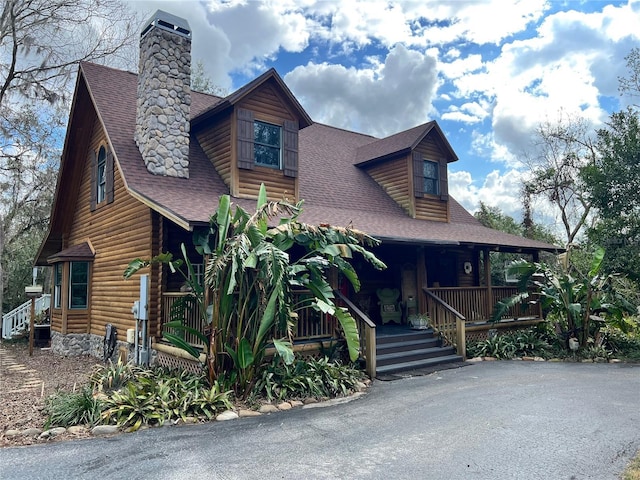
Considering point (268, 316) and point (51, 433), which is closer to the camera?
point (51, 433)

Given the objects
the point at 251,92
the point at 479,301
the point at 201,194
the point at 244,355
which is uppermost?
the point at 251,92

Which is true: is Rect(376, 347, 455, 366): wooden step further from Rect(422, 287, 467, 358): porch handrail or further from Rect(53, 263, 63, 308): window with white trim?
Rect(53, 263, 63, 308): window with white trim

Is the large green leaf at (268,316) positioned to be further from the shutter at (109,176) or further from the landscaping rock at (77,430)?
the shutter at (109,176)

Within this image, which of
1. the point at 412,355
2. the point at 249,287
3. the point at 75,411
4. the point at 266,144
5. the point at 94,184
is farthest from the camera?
the point at 94,184

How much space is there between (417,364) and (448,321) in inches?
74.7

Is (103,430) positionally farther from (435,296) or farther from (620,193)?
(620,193)

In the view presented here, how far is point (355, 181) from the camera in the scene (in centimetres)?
1520

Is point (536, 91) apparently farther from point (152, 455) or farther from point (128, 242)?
point (152, 455)

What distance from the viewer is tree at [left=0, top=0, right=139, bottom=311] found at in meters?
15.4

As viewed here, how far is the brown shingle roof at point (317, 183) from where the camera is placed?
32.0 ft

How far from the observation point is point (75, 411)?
6066mm

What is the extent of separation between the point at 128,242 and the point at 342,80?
55.0ft

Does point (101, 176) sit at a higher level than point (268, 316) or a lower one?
higher

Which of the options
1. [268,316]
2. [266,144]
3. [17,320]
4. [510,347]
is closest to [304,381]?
[268,316]
